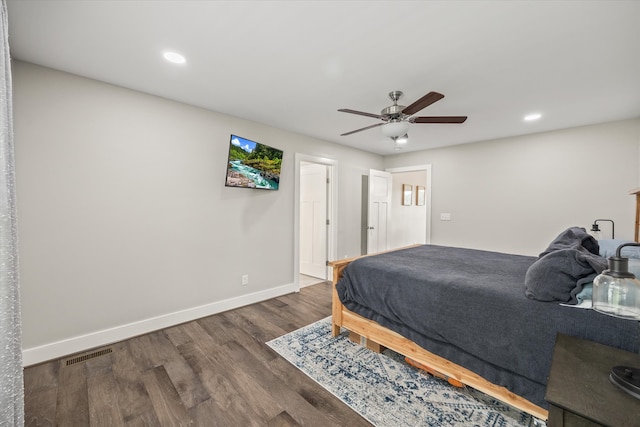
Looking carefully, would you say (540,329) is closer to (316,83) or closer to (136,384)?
(316,83)

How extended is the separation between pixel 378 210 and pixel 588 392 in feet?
13.9

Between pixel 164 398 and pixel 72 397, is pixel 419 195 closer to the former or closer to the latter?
pixel 164 398

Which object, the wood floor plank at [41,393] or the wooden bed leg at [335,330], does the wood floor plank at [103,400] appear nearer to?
the wood floor plank at [41,393]

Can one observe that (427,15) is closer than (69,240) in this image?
Yes

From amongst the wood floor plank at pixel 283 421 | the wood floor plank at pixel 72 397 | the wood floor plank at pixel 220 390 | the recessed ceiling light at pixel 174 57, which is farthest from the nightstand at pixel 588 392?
the recessed ceiling light at pixel 174 57

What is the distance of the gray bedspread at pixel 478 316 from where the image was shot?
4.59 feet

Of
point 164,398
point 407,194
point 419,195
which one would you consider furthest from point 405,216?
point 164,398

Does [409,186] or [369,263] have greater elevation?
[409,186]

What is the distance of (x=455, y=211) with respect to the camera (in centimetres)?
455

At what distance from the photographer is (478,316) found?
165 cm

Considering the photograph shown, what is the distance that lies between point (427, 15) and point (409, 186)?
16.9 ft

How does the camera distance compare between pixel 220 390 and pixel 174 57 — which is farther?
pixel 174 57

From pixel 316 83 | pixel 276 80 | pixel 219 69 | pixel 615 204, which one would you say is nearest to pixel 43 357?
pixel 219 69

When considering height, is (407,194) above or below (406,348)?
above
